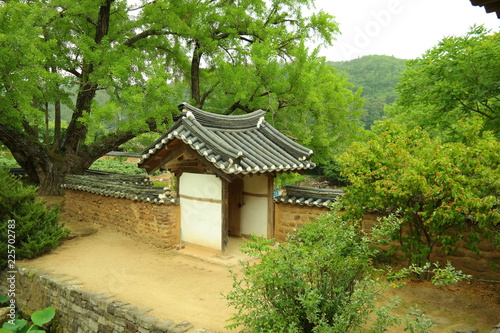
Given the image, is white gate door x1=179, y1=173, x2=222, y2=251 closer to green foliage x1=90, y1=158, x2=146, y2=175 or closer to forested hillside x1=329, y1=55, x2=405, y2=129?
green foliage x1=90, y1=158, x2=146, y2=175

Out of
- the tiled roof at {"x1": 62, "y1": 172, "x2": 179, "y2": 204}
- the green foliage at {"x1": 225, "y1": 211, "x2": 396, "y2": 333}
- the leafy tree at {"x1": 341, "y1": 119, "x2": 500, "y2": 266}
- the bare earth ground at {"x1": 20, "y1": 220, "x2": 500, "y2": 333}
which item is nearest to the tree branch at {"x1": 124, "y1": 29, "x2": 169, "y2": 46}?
the tiled roof at {"x1": 62, "y1": 172, "x2": 179, "y2": 204}

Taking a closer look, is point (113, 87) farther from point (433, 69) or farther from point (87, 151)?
point (433, 69)

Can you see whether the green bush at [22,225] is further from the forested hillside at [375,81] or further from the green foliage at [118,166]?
the forested hillside at [375,81]

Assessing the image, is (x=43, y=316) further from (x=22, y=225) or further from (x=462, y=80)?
(x=462, y=80)

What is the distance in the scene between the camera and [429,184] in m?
6.19

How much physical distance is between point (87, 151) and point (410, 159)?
13015mm

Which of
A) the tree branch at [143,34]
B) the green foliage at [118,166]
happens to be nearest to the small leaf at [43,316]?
the tree branch at [143,34]

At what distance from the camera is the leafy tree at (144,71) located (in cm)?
1150

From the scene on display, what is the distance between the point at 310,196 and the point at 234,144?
2426 millimetres

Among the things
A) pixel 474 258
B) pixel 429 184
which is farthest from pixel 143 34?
pixel 474 258

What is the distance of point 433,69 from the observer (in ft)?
41.0

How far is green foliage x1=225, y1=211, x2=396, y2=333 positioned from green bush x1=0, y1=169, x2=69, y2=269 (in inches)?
276

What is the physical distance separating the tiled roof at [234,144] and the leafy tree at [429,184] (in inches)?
89.7

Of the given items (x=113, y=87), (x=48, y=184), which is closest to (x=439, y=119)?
(x=113, y=87)
